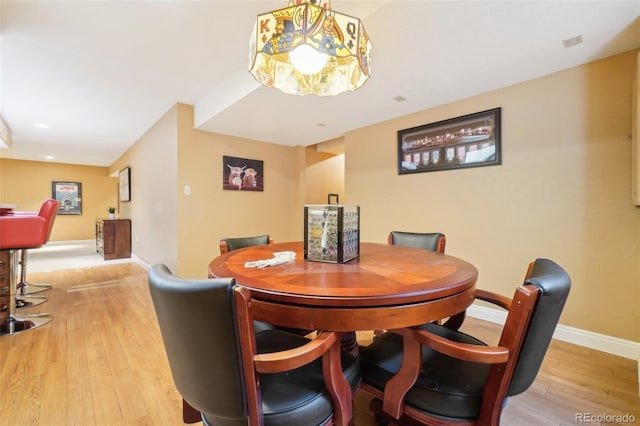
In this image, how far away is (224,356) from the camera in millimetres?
663

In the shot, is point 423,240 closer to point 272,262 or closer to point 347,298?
point 272,262

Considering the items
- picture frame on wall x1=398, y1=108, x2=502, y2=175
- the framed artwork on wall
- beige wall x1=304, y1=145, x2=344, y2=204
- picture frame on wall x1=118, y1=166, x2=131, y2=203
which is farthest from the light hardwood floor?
picture frame on wall x1=118, y1=166, x2=131, y2=203

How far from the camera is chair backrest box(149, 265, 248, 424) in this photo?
63 cm

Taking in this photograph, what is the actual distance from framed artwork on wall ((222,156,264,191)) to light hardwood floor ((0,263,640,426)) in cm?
199

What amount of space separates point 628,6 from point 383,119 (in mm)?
2013

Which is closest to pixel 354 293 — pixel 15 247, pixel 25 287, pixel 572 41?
pixel 572 41

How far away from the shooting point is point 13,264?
226 centimetres

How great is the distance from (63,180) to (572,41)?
10658 millimetres

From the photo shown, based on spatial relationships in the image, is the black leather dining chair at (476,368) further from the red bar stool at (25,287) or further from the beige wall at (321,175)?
the beige wall at (321,175)

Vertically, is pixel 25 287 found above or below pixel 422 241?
below

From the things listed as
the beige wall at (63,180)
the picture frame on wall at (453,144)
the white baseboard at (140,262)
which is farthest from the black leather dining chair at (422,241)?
the beige wall at (63,180)

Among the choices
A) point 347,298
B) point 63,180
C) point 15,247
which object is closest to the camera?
point 347,298

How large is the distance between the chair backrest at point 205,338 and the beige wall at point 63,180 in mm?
9683

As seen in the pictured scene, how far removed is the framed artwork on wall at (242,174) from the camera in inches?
152
